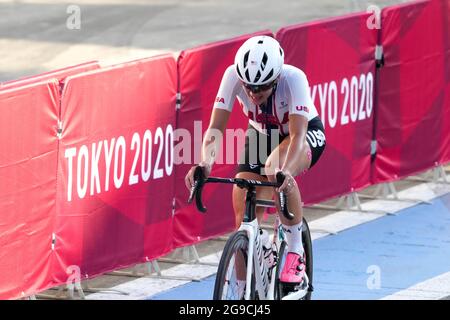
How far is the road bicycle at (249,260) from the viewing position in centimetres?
926

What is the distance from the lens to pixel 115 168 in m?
11.4

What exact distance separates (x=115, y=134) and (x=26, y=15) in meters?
14.0

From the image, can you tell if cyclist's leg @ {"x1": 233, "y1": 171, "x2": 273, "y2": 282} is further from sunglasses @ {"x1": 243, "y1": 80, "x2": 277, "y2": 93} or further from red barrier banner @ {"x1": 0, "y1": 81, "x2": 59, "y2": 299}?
red barrier banner @ {"x1": 0, "y1": 81, "x2": 59, "y2": 299}

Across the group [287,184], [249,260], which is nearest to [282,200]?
[287,184]

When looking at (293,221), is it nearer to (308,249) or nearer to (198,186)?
(308,249)

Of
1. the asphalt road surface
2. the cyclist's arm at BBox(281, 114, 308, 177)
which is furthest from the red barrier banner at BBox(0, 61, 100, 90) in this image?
the asphalt road surface

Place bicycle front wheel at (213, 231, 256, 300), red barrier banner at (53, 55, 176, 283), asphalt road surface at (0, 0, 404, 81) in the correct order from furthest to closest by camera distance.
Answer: asphalt road surface at (0, 0, 404, 81) < red barrier banner at (53, 55, 176, 283) < bicycle front wheel at (213, 231, 256, 300)

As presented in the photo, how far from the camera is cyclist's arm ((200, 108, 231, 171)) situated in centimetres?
970

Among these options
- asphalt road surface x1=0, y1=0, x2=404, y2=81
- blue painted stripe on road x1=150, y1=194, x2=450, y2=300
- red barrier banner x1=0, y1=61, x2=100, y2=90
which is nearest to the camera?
red barrier banner x1=0, y1=61, x2=100, y2=90

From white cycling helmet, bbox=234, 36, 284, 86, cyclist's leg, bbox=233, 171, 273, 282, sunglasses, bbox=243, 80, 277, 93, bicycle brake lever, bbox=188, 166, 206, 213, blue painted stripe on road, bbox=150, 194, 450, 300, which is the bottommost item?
blue painted stripe on road, bbox=150, 194, 450, 300

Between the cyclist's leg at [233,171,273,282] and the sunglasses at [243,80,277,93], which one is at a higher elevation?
the sunglasses at [243,80,277,93]
